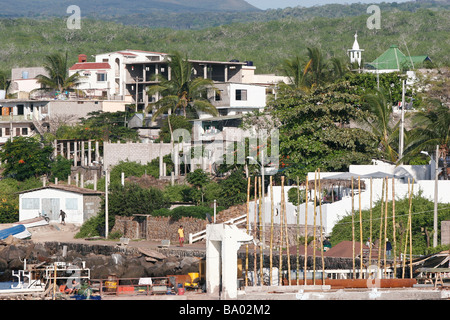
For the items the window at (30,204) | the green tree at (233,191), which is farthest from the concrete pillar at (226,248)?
the window at (30,204)

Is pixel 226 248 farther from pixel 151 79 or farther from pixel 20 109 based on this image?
pixel 20 109

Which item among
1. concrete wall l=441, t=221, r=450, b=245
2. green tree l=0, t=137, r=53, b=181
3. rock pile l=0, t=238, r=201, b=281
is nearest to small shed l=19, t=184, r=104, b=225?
rock pile l=0, t=238, r=201, b=281

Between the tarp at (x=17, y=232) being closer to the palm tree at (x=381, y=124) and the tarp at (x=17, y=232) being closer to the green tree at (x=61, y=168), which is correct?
the green tree at (x=61, y=168)

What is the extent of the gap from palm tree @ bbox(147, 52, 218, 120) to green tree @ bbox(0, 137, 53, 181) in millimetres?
8259

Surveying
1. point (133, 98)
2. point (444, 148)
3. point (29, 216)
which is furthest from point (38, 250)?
point (133, 98)

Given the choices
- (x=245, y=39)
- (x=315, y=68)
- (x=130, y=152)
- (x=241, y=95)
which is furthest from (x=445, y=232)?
(x=245, y=39)

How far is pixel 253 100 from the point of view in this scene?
62.9 m

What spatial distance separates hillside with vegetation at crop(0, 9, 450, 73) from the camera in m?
110

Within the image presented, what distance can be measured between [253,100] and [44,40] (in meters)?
72.8

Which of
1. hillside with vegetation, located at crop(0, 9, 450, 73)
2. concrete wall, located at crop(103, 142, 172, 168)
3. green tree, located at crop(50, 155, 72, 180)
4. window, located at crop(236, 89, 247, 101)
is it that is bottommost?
green tree, located at crop(50, 155, 72, 180)

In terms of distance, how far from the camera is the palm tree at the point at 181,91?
191 ft

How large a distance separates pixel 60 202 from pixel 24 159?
846 centimetres

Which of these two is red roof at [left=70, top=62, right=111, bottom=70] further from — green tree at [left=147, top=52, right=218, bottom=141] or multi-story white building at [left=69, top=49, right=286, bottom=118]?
green tree at [left=147, top=52, right=218, bottom=141]

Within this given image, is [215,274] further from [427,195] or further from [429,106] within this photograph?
[429,106]
